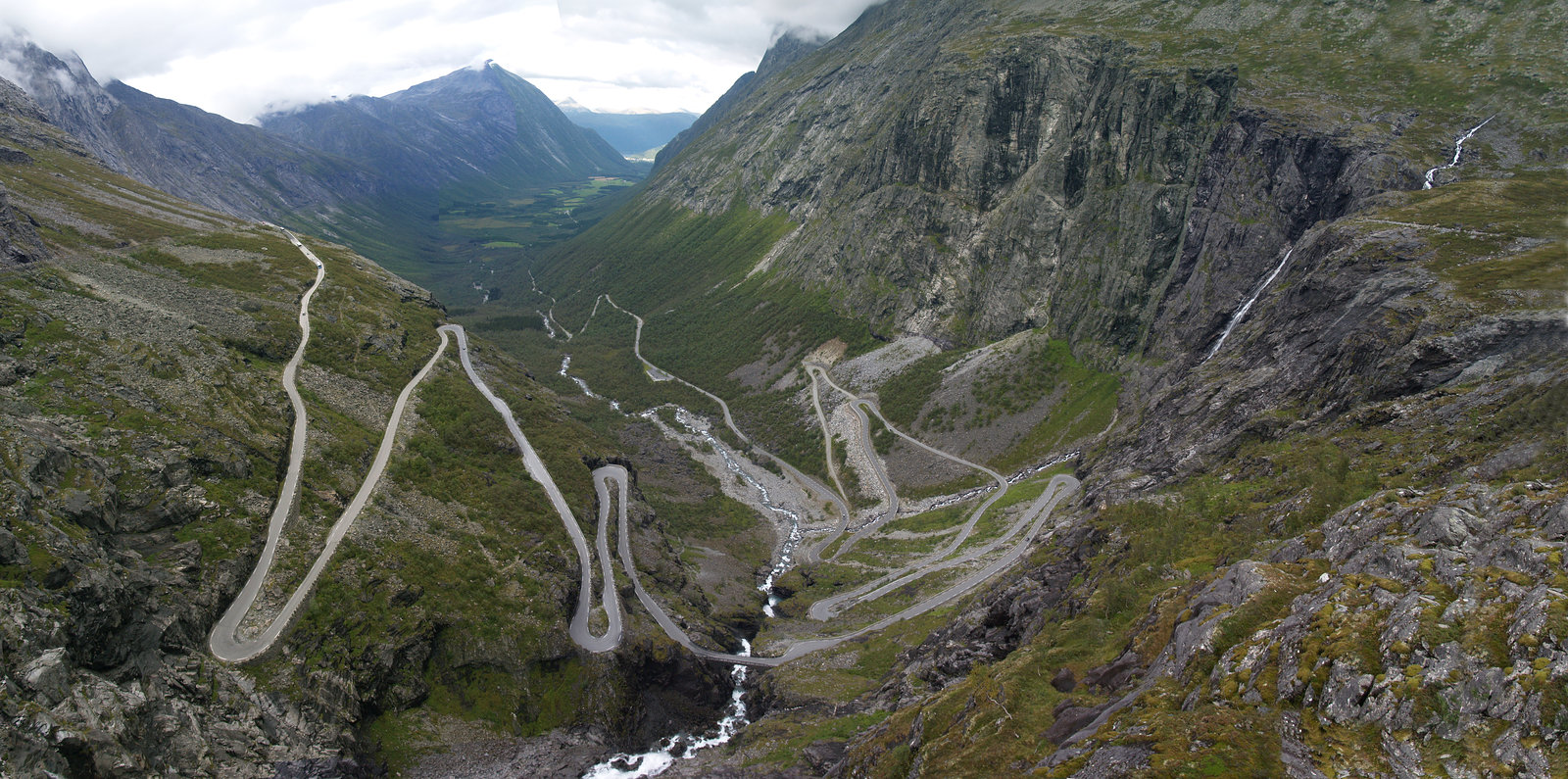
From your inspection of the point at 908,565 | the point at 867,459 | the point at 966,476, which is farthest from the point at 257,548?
the point at 966,476

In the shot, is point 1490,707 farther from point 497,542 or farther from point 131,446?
point 131,446

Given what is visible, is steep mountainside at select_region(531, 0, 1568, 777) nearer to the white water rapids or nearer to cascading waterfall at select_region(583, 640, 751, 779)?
cascading waterfall at select_region(583, 640, 751, 779)

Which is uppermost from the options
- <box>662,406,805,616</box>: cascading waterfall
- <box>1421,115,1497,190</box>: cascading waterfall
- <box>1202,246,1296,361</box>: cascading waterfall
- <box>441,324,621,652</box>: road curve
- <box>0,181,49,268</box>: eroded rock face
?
<box>0,181,49,268</box>: eroded rock face

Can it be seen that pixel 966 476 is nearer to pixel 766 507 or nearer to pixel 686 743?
pixel 766 507

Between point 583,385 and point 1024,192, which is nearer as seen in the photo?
point 1024,192

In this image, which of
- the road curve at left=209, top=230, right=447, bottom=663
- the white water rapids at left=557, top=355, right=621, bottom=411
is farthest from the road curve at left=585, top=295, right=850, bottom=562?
the road curve at left=209, top=230, right=447, bottom=663

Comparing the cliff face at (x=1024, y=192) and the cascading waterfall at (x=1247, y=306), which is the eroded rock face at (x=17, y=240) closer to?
the cliff face at (x=1024, y=192)

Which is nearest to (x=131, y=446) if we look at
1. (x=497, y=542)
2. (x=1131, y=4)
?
(x=497, y=542)
